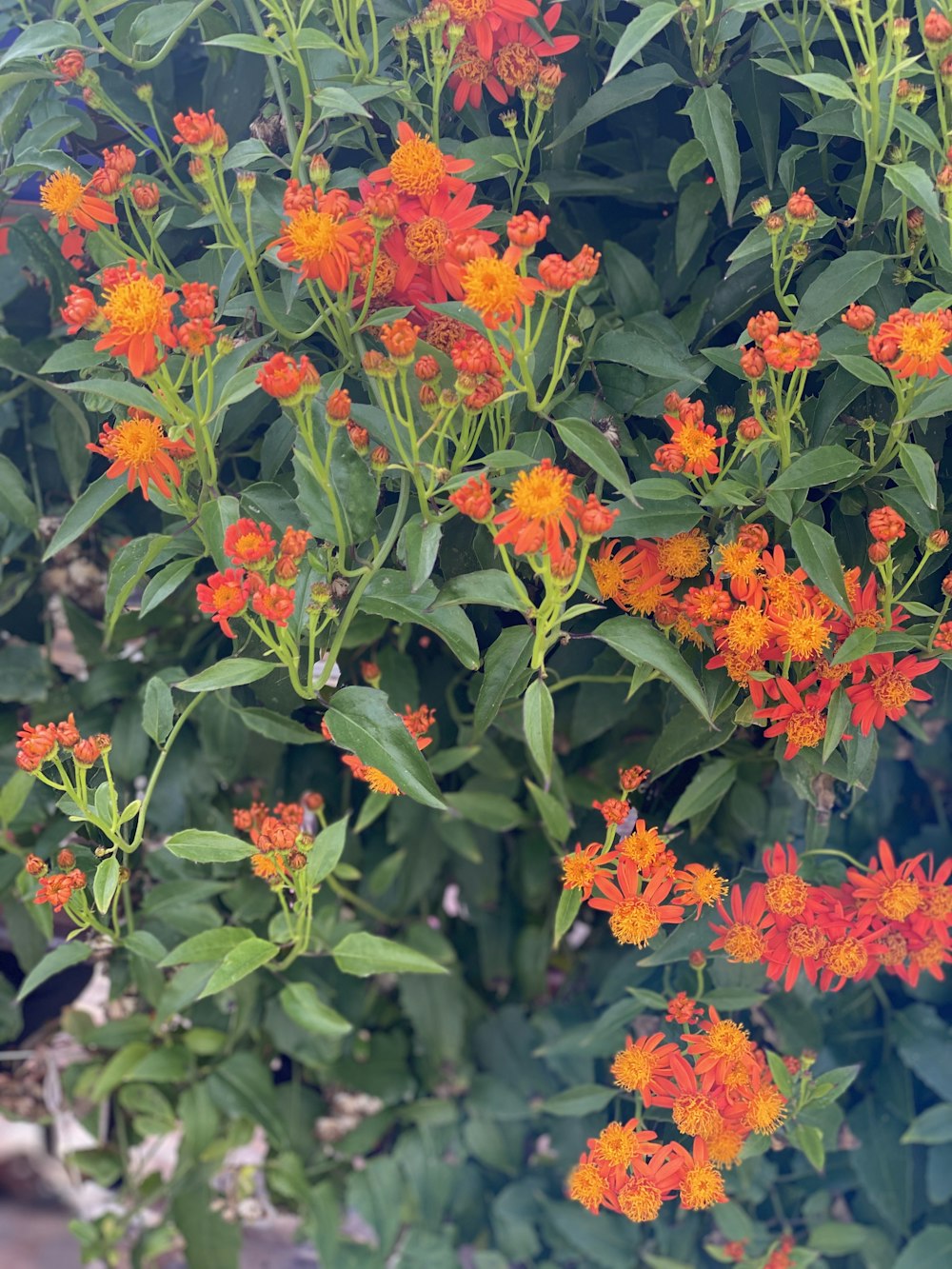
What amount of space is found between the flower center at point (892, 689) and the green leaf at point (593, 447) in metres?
0.20

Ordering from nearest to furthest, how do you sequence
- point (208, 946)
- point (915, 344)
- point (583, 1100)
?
point (915, 344), point (208, 946), point (583, 1100)

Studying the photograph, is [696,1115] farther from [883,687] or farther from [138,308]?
[138,308]

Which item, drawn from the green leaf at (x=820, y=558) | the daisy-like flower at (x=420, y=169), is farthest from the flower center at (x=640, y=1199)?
the daisy-like flower at (x=420, y=169)

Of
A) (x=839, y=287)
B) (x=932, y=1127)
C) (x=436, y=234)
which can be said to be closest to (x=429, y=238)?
(x=436, y=234)

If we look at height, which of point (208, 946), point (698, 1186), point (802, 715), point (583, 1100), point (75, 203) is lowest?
point (583, 1100)

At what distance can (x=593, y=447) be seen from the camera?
0.56 meters

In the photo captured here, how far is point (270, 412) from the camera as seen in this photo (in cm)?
76

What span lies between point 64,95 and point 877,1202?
1.08 m

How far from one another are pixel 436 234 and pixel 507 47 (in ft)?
0.41

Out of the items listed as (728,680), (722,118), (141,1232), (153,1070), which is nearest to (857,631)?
(728,680)

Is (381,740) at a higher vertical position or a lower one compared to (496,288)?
lower

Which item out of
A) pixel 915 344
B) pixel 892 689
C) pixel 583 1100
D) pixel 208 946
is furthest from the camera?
pixel 583 1100

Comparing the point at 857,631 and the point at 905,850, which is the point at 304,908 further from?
the point at 905,850

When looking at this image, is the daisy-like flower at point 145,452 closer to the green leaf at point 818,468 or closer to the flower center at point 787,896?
the green leaf at point 818,468
